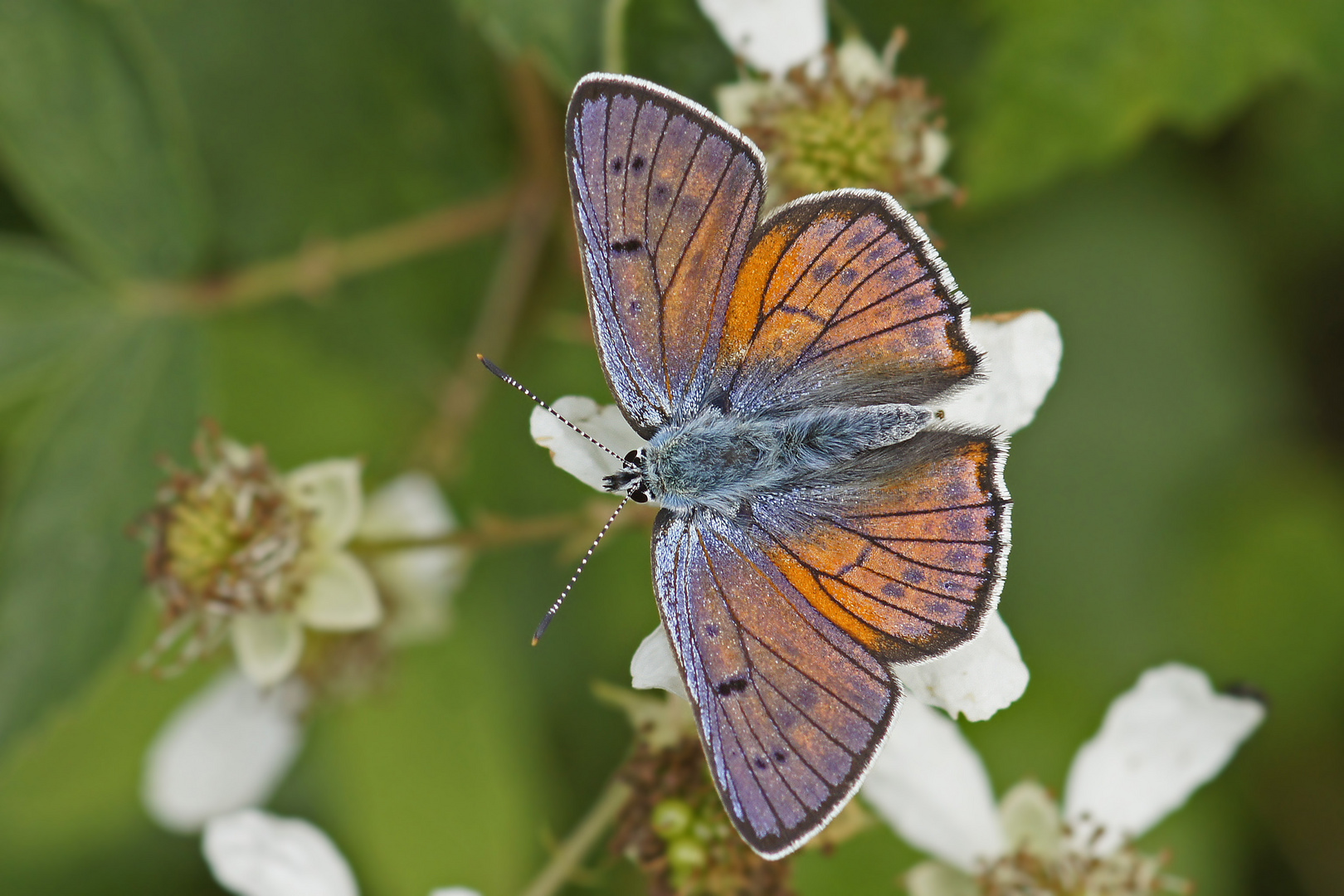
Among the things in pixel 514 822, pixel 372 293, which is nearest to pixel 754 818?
pixel 514 822

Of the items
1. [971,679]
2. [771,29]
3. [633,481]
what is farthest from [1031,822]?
[771,29]

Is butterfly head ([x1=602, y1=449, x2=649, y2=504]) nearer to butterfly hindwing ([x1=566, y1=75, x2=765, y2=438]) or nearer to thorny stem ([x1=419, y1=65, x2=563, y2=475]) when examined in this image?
butterfly hindwing ([x1=566, y1=75, x2=765, y2=438])

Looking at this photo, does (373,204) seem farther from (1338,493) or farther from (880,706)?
(1338,493)

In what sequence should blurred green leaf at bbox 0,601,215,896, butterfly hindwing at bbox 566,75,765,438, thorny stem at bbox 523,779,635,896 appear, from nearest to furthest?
butterfly hindwing at bbox 566,75,765,438, thorny stem at bbox 523,779,635,896, blurred green leaf at bbox 0,601,215,896

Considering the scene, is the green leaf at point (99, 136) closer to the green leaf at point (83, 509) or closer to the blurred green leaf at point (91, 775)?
the green leaf at point (83, 509)

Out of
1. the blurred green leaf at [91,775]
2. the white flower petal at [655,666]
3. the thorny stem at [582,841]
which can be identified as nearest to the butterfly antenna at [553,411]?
the white flower petal at [655,666]

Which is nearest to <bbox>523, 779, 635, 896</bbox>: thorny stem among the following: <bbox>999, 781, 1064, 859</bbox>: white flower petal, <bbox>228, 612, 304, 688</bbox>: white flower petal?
<bbox>228, 612, 304, 688</bbox>: white flower petal
